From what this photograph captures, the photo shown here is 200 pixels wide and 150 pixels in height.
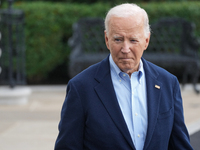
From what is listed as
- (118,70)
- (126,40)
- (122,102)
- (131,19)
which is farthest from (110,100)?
(131,19)

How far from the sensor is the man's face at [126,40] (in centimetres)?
200

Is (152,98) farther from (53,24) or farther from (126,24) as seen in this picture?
(53,24)

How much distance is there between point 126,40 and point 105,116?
400mm

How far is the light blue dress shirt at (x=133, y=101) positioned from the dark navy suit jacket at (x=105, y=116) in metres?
0.04

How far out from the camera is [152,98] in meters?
2.13

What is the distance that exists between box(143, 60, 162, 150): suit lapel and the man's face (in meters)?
0.11

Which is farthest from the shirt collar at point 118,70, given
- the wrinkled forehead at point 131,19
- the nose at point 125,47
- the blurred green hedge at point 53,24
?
the blurred green hedge at point 53,24

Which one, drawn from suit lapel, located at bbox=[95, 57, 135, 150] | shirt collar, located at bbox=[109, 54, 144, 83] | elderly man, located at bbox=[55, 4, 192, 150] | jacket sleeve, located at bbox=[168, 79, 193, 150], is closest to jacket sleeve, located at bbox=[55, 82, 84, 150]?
elderly man, located at bbox=[55, 4, 192, 150]

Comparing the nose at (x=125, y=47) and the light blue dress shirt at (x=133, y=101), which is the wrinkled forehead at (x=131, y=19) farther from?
the light blue dress shirt at (x=133, y=101)

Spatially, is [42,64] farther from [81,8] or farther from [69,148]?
[69,148]

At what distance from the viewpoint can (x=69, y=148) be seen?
2137 mm

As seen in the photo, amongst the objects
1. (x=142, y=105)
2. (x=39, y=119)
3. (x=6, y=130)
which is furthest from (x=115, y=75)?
(x=39, y=119)

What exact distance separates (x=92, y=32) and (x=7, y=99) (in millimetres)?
2696

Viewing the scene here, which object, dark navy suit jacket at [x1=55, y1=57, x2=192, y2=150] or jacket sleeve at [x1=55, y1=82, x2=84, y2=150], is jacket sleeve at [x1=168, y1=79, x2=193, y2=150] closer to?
dark navy suit jacket at [x1=55, y1=57, x2=192, y2=150]
